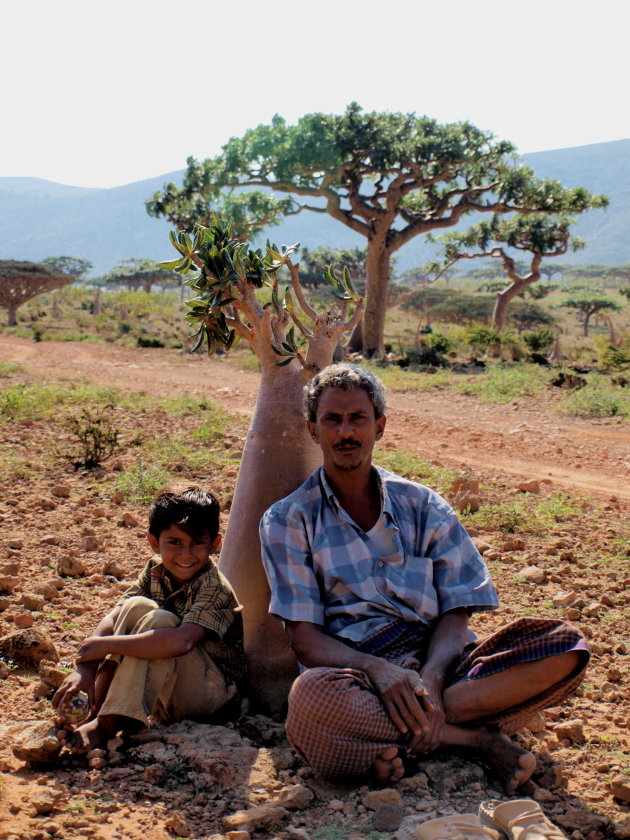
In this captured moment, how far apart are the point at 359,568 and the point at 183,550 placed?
0.49 m

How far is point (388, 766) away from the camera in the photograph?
1943 millimetres

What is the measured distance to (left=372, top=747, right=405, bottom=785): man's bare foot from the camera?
1.94m

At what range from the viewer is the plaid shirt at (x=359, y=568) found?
2.12 metres

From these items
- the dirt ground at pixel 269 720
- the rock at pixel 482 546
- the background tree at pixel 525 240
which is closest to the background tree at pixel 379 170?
the background tree at pixel 525 240

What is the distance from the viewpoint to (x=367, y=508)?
2270 millimetres

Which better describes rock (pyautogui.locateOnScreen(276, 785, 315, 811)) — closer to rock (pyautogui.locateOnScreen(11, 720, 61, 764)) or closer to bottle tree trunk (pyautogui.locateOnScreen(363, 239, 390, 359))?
rock (pyautogui.locateOnScreen(11, 720, 61, 764))

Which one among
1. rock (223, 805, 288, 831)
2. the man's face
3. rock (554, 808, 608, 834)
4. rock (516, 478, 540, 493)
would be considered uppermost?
the man's face

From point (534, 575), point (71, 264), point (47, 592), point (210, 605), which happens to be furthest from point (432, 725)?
point (71, 264)

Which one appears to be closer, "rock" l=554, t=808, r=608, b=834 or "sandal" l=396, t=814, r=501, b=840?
"sandal" l=396, t=814, r=501, b=840

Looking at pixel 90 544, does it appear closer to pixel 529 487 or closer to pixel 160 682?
pixel 160 682

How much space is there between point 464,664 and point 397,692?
252 mm

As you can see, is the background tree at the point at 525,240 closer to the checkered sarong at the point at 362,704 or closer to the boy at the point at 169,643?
the boy at the point at 169,643

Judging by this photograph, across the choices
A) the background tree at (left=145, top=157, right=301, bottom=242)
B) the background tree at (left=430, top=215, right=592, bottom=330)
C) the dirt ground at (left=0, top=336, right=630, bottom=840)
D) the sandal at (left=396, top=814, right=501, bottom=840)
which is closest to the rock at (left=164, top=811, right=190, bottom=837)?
the dirt ground at (left=0, top=336, right=630, bottom=840)

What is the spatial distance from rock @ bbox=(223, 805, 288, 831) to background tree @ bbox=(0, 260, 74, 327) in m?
24.2
